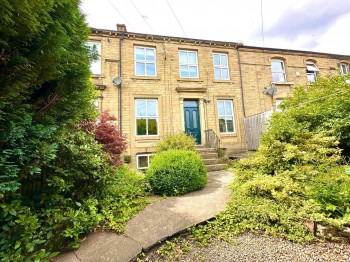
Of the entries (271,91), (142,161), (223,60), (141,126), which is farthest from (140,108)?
(271,91)

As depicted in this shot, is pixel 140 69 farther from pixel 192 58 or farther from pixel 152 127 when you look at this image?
pixel 152 127

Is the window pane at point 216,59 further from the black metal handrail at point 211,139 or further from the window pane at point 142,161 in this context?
the window pane at point 142,161

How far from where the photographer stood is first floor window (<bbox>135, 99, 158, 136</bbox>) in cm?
900

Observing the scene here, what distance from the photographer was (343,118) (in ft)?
16.1

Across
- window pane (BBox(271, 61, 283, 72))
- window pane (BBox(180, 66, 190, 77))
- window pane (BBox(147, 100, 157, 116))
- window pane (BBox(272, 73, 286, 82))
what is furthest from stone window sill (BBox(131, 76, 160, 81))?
window pane (BBox(271, 61, 283, 72))

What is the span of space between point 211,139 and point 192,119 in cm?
152

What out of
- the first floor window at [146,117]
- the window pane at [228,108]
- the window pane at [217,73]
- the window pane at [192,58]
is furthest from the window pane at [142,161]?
the window pane at [217,73]

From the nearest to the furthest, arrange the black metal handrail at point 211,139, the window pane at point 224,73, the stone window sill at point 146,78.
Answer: the black metal handrail at point 211,139
the stone window sill at point 146,78
the window pane at point 224,73

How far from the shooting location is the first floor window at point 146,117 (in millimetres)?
9000

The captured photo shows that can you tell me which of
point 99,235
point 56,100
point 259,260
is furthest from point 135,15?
point 259,260

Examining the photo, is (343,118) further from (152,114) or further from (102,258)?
(152,114)

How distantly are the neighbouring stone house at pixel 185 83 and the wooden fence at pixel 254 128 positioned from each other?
32 centimetres

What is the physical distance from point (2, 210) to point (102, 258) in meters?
1.18

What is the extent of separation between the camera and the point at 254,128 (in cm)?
923
